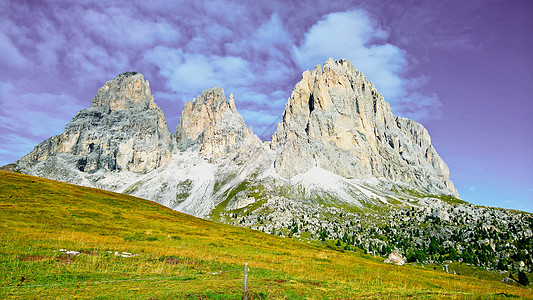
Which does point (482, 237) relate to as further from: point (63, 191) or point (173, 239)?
point (63, 191)

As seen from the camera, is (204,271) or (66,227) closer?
(204,271)

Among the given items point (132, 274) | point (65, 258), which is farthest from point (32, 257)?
point (132, 274)

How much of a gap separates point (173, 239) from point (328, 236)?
158 m

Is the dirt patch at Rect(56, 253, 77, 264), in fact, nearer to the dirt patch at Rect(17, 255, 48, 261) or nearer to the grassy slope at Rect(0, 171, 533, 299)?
the grassy slope at Rect(0, 171, 533, 299)

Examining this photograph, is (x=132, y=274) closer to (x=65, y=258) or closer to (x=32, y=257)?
(x=65, y=258)

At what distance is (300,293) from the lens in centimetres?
2331

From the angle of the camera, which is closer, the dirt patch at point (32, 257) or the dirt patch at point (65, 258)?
the dirt patch at point (32, 257)

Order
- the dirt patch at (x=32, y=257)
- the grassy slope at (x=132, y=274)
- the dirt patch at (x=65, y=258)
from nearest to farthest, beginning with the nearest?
the grassy slope at (x=132, y=274), the dirt patch at (x=32, y=257), the dirt patch at (x=65, y=258)

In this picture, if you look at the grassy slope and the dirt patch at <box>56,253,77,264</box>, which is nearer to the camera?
the grassy slope

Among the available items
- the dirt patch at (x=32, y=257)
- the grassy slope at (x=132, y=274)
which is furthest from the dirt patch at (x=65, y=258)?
the dirt patch at (x=32, y=257)

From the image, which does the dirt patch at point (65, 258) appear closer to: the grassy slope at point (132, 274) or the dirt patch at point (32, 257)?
the grassy slope at point (132, 274)

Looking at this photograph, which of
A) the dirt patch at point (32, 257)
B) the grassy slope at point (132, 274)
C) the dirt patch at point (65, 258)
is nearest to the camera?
the grassy slope at point (132, 274)

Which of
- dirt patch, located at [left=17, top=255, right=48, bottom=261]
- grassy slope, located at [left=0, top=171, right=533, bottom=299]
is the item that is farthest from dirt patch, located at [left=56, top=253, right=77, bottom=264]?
dirt patch, located at [left=17, top=255, right=48, bottom=261]

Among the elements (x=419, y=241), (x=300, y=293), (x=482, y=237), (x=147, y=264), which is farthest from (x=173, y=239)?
(x=482, y=237)
